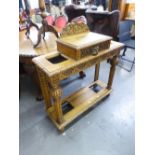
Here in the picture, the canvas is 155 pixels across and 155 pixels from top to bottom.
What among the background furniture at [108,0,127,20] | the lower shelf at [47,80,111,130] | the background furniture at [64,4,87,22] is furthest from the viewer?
the background furniture at [108,0,127,20]

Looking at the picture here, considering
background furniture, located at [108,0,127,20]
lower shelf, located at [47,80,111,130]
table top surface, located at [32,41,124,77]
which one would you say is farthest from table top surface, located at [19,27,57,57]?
background furniture, located at [108,0,127,20]

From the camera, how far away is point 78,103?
1682 mm

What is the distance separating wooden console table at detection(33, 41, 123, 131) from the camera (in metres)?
1.10

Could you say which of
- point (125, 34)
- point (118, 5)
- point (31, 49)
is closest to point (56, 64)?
point (31, 49)

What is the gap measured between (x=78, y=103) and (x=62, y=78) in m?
0.67

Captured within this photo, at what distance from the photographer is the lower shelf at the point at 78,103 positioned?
150 centimetres

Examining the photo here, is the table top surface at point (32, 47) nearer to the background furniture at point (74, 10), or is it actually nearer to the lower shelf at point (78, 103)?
the lower shelf at point (78, 103)

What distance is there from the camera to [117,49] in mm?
1467

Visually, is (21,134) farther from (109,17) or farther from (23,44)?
(109,17)

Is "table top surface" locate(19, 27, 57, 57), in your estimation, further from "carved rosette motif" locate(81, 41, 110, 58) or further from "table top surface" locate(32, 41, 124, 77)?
"carved rosette motif" locate(81, 41, 110, 58)

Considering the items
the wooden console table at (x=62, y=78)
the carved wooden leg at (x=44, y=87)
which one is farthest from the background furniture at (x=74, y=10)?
the carved wooden leg at (x=44, y=87)

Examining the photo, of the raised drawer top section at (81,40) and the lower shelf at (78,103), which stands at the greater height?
the raised drawer top section at (81,40)
